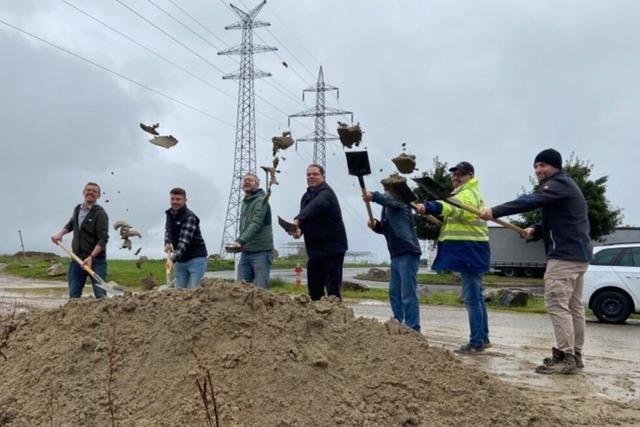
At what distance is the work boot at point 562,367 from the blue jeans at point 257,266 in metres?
3.04

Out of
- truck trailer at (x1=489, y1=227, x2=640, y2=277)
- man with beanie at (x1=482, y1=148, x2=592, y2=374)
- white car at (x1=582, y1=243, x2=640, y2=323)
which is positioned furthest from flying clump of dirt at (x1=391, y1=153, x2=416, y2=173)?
truck trailer at (x1=489, y1=227, x2=640, y2=277)

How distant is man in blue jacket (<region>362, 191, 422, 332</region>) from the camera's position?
270 inches

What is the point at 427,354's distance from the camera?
173 inches

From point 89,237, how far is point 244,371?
478cm

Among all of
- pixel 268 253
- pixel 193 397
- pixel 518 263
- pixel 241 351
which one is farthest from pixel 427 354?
pixel 518 263

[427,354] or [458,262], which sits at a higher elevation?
[458,262]

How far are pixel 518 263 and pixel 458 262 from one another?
1207 inches

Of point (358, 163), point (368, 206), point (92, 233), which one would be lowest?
point (92, 233)

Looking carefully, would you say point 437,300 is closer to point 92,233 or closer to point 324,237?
point 324,237

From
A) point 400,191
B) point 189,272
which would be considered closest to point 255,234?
point 189,272

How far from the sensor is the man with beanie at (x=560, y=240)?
6129mm

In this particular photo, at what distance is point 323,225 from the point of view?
23.1ft

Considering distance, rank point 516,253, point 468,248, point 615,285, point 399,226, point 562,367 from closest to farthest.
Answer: point 562,367
point 468,248
point 399,226
point 615,285
point 516,253

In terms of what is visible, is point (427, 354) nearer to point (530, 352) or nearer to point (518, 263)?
point (530, 352)
